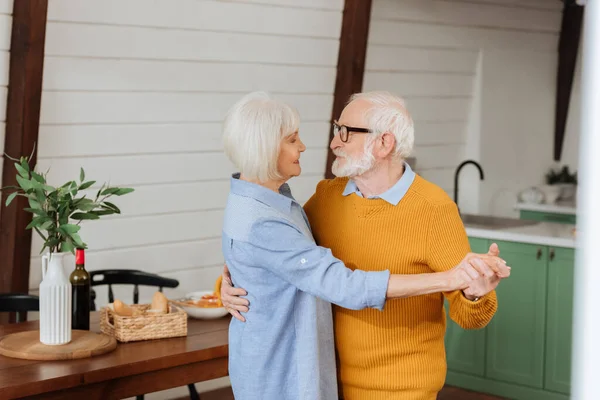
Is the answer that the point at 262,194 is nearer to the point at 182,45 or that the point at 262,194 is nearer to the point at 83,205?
the point at 83,205

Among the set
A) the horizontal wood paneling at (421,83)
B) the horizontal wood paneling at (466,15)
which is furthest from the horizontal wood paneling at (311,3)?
the horizontal wood paneling at (421,83)

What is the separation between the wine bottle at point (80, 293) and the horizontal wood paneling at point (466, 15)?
2.80 meters

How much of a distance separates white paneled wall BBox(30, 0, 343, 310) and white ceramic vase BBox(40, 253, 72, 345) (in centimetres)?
121

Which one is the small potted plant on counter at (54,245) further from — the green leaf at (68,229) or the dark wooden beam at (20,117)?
the dark wooden beam at (20,117)

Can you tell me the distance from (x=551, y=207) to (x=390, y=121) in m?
4.10

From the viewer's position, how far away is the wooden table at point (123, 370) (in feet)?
7.47

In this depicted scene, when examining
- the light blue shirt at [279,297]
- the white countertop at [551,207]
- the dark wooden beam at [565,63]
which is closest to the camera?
the light blue shirt at [279,297]

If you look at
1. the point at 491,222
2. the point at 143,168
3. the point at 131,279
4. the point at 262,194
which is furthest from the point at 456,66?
the point at 262,194

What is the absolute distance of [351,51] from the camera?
462 cm

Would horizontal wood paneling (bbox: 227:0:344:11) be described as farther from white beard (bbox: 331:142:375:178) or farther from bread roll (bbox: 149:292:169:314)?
white beard (bbox: 331:142:375:178)

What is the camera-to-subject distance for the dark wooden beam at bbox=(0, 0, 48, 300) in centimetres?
332

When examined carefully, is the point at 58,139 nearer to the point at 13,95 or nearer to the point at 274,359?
the point at 13,95

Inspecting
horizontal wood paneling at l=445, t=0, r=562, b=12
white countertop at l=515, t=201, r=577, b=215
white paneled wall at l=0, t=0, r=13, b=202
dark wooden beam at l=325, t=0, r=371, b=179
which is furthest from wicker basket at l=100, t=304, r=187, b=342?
white countertop at l=515, t=201, r=577, b=215

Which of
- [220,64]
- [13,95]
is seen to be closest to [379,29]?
[220,64]
